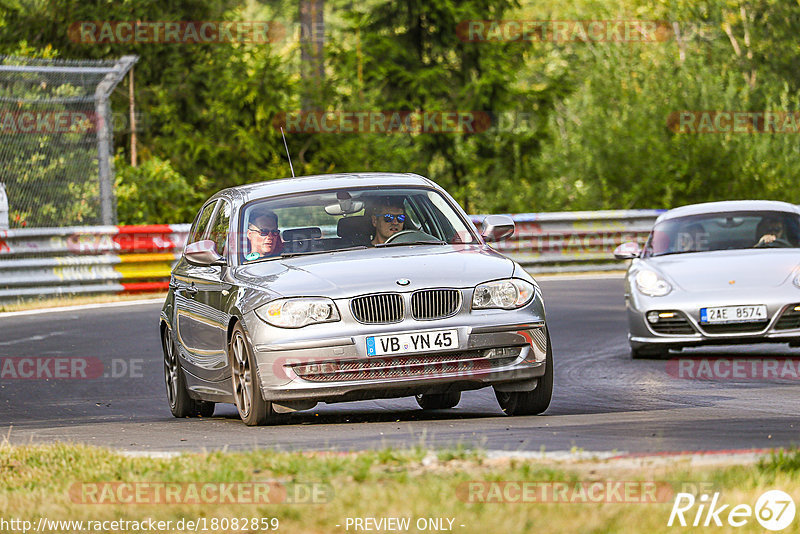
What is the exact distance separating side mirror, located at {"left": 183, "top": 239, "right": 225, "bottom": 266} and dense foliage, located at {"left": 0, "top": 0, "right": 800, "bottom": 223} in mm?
16354

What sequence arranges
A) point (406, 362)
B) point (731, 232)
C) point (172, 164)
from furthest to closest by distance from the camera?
point (172, 164)
point (731, 232)
point (406, 362)

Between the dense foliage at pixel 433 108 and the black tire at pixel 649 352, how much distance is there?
14.0 meters

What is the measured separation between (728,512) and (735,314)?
789cm

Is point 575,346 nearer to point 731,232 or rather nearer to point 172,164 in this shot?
point 731,232

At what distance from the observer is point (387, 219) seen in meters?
9.70

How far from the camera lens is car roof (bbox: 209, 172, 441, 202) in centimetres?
994

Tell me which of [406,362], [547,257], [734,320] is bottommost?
[547,257]

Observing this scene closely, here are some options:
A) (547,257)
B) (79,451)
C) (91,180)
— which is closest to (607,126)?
(547,257)

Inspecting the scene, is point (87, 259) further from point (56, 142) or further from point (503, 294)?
point (503, 294)

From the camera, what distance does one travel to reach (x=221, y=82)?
104ft

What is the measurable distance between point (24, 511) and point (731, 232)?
787 inches

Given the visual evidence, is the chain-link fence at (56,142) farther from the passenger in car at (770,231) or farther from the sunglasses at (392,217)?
the sunglasses at (392,217)
